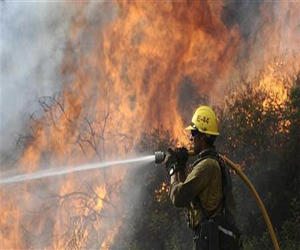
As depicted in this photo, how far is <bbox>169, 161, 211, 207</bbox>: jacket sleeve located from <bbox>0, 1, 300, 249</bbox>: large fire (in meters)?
4.52

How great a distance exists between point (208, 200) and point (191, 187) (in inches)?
8.3

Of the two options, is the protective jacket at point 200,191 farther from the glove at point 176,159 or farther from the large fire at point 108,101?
the large fire at point 108,101

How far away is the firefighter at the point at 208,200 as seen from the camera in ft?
17.1

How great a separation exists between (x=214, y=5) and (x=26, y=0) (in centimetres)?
320

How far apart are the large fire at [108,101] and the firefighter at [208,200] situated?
4.40 metres

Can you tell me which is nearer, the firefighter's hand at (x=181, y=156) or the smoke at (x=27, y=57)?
the firefighter's hand at (x=181, y=156)

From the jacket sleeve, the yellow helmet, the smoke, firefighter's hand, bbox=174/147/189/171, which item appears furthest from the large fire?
the jacket sleeve

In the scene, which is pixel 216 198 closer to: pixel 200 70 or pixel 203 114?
pixel 203 114

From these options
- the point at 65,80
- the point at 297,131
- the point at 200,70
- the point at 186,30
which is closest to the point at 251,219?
the point at 297,131

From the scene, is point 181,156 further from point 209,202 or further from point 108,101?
point 108,101

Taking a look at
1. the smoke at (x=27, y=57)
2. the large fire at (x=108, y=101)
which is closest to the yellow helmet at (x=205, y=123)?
the large fire at (x=108, y=101)

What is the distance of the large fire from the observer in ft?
32.3

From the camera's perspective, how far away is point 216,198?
5285mm

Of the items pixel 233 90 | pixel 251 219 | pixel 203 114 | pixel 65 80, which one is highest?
pixel 65 80
